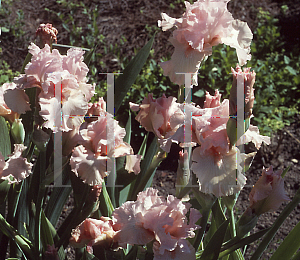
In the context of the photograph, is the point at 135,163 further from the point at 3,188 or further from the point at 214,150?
the point at 3,188

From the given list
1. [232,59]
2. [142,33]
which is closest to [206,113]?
[232,59]

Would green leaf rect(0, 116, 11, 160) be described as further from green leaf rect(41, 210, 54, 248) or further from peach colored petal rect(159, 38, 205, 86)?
peach colored petal rect(159, 38, 205, 86)

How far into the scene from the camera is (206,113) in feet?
2.19

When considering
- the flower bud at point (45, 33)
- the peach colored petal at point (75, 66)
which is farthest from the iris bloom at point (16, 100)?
the flower bud at point (45, 33)

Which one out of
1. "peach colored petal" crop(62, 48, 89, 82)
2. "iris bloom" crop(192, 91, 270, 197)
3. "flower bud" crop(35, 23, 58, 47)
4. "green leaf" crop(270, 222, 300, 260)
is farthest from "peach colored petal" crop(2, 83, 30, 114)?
"green leaf" crop(270, 222, 300, 260)

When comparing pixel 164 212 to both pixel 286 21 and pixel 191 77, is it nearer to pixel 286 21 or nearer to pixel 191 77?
pixel 191 77

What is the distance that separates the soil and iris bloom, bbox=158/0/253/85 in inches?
49.1

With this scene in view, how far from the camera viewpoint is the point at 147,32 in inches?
110

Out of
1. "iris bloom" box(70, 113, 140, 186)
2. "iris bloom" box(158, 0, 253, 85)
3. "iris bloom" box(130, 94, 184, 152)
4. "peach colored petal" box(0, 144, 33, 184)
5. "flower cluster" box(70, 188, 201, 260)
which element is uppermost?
"iris bloom" box(158, 0, 253, 85)

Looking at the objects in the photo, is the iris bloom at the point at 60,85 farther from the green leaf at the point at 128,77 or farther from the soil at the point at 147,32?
the soil at the point at 147,32

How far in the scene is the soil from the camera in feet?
6.79

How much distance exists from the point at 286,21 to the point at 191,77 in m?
2.59

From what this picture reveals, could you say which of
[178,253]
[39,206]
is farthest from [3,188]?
[178,253]

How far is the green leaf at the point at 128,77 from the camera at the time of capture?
1205mm
